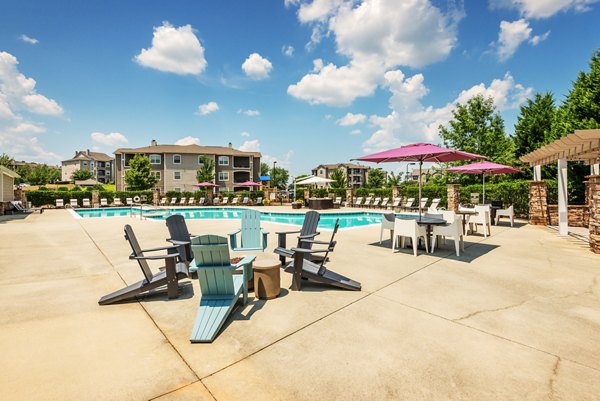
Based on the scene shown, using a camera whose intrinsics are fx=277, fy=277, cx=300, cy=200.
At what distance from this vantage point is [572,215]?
36.4 ft

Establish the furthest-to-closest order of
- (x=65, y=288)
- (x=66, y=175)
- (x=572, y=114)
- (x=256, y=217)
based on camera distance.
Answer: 1. (x=66, y=175)
2. (x=572, y=114)
3. (x=256, y=217)
4. (x=65, y=288)

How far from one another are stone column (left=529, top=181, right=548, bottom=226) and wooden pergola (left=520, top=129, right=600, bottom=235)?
1.07 m

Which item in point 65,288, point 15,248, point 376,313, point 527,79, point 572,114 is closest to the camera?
point 376,313

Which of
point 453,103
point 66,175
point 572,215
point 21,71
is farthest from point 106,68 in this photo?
point 66,175

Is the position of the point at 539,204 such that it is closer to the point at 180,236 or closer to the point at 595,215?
the point at 595,215

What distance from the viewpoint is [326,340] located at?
9.66 ft

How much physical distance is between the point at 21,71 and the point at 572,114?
31.9m

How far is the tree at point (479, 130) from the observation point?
89.7 feet

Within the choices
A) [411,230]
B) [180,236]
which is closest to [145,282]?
[180,236]

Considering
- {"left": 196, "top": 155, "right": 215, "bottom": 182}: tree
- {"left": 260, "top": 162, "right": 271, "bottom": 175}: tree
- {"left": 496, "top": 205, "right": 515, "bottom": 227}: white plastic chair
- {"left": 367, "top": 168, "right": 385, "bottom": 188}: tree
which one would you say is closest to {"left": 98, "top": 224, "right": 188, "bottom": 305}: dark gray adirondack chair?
{"left": 496, "top": 205, "right": 515, "bottom": 227}: white plastic chair

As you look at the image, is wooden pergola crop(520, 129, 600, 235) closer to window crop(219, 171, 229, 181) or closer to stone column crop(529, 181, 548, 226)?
stone column crop(529, 181, 548, 226)

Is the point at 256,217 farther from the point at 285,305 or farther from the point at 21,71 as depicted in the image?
the point at 21,71

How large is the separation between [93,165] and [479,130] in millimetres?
109429

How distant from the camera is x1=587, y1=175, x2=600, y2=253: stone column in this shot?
6.82m
